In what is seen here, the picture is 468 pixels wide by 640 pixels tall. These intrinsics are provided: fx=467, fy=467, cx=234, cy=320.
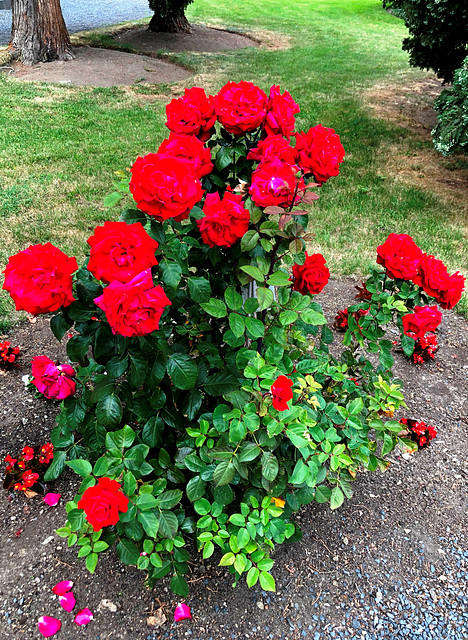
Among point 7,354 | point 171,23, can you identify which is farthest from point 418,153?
point 171,23

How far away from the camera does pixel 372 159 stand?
625cm

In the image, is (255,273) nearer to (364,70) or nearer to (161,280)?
(161,280)

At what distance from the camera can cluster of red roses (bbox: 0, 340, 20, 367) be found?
8.84 ft

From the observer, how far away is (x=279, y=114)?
1.53 meters

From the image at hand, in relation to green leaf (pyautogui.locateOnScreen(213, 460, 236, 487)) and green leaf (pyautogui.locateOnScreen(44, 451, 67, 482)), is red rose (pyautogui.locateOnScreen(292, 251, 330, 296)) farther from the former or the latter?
green leaf (pyautogui.locateOnScreen(44, 451, 67, 482))

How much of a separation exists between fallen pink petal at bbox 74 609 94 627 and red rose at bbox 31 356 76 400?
0.77 m

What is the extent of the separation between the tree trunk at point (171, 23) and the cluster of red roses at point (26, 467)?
42.1 ft

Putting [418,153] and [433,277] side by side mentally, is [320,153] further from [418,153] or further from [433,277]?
[418,153]

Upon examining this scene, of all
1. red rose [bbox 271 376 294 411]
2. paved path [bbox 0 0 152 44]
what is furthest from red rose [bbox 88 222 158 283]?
paved path [bbox 0 0 152 44]

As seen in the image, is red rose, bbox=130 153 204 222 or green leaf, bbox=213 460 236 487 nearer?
red rose, bbox=130 153 204 222

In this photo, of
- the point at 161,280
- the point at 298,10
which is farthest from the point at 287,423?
the point at 298,10

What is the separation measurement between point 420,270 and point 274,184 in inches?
28.2

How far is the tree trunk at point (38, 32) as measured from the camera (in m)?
8.67

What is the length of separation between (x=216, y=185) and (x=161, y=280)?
21.9 inches
